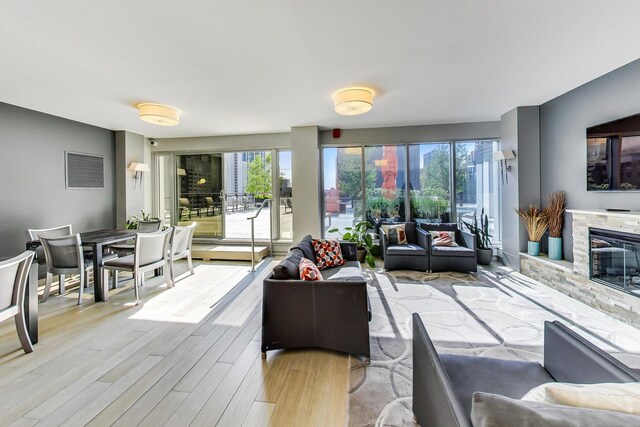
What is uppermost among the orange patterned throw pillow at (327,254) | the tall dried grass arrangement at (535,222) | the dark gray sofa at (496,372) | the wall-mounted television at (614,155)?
the wall-mounted television at (614,155)

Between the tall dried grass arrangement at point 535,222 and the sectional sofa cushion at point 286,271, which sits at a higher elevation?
the tall dried grass arrangement at point 535,222

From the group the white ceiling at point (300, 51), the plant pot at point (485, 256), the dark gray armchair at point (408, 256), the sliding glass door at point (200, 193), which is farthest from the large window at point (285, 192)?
the plant pot at point (485, 256)

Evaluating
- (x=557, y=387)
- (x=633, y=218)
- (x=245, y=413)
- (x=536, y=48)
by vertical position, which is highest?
(x=536, y=48)

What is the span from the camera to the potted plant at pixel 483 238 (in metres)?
4.98

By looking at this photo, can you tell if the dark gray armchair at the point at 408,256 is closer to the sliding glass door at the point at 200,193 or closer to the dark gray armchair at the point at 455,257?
the dark gray armchair at the point at 455,257

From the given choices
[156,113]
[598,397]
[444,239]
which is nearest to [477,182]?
[444,239]

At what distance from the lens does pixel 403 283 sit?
4.09m

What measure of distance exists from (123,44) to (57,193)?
3658 millimetres

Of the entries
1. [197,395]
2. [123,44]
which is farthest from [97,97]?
[197,395]

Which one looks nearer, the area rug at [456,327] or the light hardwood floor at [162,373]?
the light hardwood floor at [162,373]

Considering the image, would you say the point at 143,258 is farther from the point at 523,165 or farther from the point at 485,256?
the point at 523,165

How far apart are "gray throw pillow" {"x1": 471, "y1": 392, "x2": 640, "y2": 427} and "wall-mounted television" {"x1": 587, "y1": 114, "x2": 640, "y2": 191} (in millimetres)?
3636

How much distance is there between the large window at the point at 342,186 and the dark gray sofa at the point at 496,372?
4.38 m

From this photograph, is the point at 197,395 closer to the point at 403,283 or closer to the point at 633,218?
the point at 403,283
